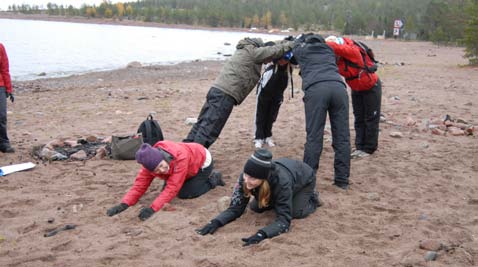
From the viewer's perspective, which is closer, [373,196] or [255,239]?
[255,239]

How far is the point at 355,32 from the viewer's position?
84188 mm

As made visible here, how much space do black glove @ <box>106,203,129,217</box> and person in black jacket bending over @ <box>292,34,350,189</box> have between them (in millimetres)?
2210

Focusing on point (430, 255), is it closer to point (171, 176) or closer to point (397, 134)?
point (171, 176)

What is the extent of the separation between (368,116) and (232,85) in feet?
6.85

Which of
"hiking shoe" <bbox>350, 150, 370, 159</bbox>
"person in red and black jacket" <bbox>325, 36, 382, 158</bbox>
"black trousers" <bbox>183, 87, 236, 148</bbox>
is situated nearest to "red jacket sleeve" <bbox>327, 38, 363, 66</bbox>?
"person in red and black jacket" <bbox>325, 36, 382, 158</bbox>

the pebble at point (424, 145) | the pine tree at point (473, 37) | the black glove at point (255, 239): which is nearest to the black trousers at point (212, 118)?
the black glove at point (255, 239)

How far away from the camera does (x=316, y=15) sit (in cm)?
12081

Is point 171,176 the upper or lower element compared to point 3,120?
lower

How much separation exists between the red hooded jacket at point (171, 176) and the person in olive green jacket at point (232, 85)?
113cm

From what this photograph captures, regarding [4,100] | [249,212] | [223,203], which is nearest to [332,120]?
[249,212]

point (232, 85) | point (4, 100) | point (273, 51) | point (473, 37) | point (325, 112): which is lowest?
point (4, 100)

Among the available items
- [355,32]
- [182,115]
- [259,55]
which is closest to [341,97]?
[259,55]

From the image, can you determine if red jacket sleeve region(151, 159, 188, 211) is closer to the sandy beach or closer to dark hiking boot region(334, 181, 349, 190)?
the sandy beach

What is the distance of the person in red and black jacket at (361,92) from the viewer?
621 centimetres
